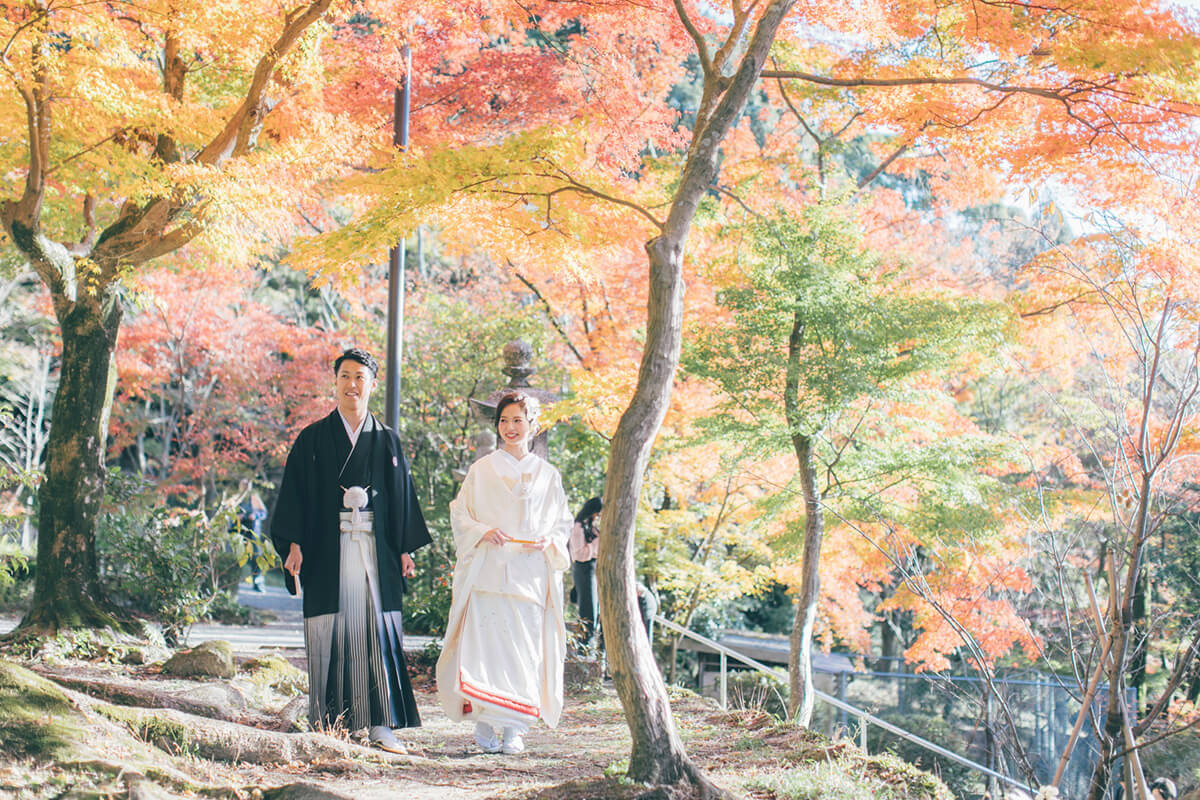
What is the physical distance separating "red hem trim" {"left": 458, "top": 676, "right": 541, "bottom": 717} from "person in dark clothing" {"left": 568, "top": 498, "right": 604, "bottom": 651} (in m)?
2.76

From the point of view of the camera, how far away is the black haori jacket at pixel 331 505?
4.98 metres

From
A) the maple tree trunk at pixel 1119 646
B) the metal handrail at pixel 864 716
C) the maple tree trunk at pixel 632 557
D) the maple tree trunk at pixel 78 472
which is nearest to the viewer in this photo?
the maple tree trunk at pixel 632 557

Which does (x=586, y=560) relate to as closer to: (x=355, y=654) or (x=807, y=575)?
(x=807, y=575)

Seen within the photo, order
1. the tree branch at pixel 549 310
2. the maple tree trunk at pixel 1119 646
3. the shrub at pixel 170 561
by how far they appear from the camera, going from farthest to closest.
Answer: the tree branch at pixel 549 310, the shrub at pixel 170 561, the maple tree trunk at pixel 1119 646

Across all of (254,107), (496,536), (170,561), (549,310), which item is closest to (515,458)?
(496,536)

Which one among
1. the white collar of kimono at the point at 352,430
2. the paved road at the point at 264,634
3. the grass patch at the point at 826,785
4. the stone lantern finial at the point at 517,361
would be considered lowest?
the paved road at the point at 264,634

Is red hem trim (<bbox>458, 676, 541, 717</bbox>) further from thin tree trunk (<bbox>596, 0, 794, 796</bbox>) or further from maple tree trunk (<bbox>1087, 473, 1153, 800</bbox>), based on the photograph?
maple tree trunk (<bbox>1087, 473, 1153, 800</bbox>)

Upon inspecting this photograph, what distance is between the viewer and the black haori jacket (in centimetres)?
498

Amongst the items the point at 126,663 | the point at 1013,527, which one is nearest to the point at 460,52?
the point at 126,663

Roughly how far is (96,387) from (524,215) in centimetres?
437

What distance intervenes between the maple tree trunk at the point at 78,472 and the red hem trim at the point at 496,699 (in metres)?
4.24

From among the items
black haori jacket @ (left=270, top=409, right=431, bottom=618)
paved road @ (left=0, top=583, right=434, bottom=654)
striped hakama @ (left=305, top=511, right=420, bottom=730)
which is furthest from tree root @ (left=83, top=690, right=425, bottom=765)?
paved road @ (left=0, top=583, right=434, bottom=654)

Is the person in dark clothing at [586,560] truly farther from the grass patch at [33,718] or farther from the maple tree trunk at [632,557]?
the grass patch at [33,718]

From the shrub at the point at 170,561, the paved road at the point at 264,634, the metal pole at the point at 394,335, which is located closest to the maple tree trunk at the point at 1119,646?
the metal pole at the point at 394,335
